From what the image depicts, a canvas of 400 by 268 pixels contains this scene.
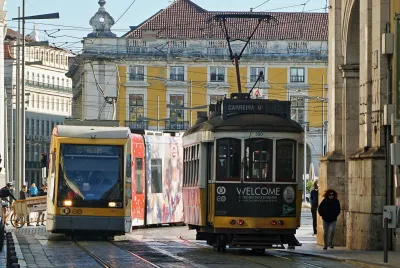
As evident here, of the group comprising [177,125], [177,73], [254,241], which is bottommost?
[254,241]

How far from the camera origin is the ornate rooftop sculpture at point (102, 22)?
405 feet

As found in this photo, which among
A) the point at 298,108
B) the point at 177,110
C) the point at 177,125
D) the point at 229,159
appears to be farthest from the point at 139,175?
the point at 177,110

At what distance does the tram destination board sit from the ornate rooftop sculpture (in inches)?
3640

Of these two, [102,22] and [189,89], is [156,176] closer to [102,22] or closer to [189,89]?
[189,89]

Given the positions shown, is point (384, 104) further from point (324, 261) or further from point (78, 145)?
point (78, 145)

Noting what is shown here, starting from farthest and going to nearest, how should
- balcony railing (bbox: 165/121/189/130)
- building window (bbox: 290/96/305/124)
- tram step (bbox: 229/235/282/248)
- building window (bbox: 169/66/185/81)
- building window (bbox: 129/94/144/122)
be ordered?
building window (bbox: 169/66/185/81) < building window (bbox: 129/94/144/122) < balcony railing (bbox: 165/121/189/130) < building window (bbox: 290/96/305/124) < tram step (bbox: 229/235/282/248)

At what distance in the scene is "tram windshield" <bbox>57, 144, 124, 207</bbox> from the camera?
36.0 meters

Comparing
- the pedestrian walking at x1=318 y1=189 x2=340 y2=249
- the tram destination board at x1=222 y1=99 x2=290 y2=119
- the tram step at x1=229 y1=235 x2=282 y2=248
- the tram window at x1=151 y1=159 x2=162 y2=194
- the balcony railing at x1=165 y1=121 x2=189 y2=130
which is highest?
the balcony railing at x1=165 y1=121 x2=189 y2=130

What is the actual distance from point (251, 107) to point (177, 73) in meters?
89.7

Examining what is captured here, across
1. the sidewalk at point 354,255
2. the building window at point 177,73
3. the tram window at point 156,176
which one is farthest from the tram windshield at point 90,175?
the building window at point 177,73

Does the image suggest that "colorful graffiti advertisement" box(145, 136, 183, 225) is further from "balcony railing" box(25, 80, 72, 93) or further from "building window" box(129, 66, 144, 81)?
"balcony railing" box(25, 80, 72, 93)

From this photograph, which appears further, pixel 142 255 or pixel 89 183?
pixel 89 183

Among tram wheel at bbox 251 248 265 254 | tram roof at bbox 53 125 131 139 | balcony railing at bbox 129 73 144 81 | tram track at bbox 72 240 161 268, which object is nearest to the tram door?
tram wheel at bbox 251 248 265 254

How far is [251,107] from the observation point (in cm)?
3102
